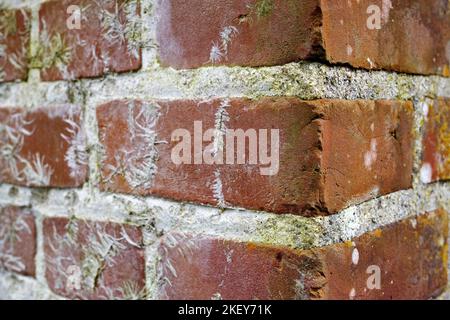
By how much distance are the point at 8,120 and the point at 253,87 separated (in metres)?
0.31

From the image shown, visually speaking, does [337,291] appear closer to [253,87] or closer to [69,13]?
[253,87]

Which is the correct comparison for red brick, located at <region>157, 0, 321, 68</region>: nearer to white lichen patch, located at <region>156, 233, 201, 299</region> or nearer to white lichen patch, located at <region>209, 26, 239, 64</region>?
white lichen patch, located at <region>209, 26, 239, 64</region>

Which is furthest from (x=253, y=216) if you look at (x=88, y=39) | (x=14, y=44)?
(x=14, y=44)

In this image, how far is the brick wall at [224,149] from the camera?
0.40 metres

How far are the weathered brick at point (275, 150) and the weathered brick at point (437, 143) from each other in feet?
0.14

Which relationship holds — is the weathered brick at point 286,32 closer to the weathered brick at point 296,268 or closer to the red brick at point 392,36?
the red brick at point 392,36

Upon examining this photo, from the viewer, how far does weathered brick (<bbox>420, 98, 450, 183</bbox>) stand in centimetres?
54

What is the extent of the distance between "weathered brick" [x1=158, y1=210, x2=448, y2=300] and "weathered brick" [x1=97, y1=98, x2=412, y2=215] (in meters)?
0.03

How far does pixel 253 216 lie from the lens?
416mm

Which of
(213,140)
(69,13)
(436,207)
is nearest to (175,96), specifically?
(213,140)

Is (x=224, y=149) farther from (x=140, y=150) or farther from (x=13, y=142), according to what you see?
(x=13, y=142)

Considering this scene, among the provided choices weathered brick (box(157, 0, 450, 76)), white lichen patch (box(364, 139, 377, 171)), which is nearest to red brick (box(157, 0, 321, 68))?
weathered brick (box(157, 0, 450, 76))

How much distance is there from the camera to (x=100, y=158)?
504 mm

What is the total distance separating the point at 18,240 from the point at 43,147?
4.4 inches
